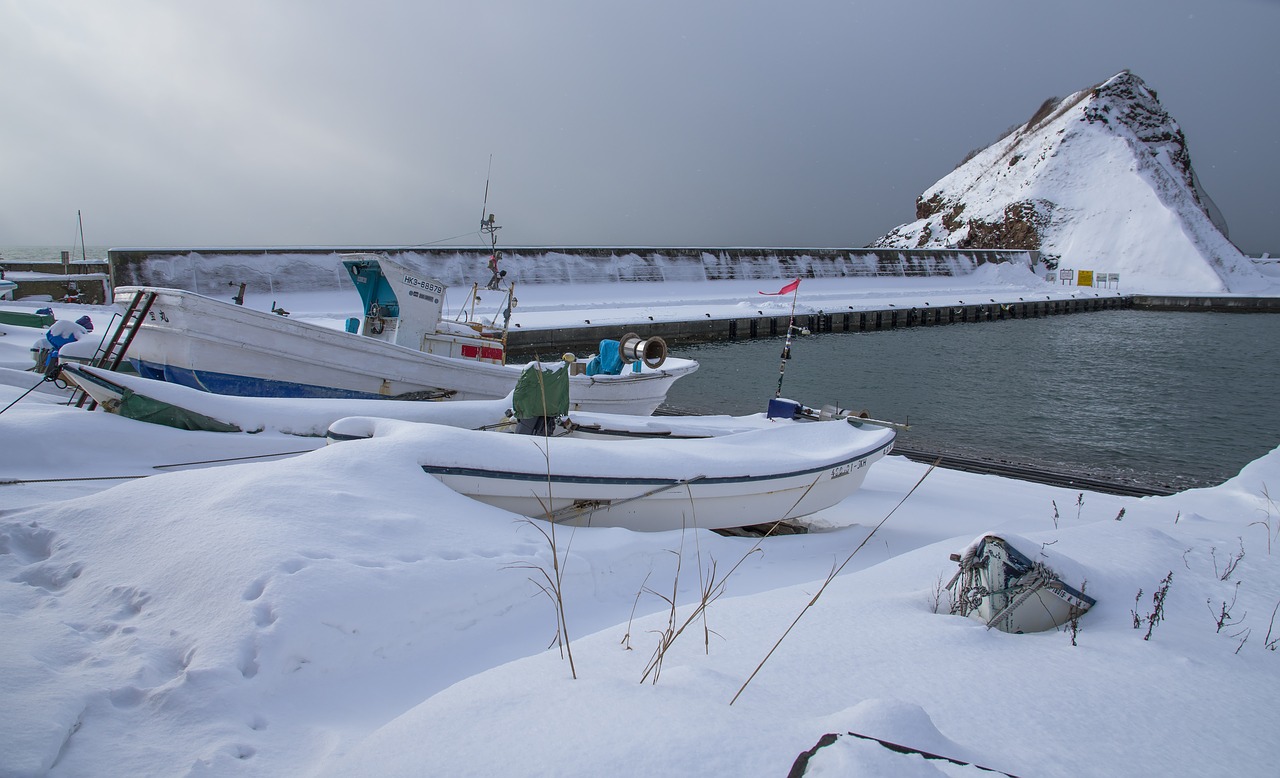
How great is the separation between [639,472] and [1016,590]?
9.06 feet

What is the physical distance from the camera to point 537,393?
6.53m

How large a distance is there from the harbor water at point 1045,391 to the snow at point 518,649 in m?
8.05

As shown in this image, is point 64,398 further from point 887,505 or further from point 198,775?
point 887,505

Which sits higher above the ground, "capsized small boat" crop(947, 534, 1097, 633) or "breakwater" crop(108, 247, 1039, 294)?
"breakwater" crop(108, 247, 1039, 294)

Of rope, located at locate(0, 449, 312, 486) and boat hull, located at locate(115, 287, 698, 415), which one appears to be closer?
rope, located at locate(0, 449, 312, 486)

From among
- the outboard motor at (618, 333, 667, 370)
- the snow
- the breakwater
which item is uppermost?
the breakwater

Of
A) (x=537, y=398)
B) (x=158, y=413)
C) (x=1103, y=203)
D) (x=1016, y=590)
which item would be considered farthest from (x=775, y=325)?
(x=1103, y=203)

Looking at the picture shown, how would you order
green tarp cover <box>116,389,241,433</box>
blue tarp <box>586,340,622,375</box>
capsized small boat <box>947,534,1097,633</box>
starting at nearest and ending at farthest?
capsized small boat <box>947,534,1097,633</box> → green tarp cover <box>116,389,241,433</box> → blue tarp <box>586,340,622,375</box>

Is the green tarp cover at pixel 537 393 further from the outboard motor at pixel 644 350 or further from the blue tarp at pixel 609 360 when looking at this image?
the blue tarp at pixel 609 360

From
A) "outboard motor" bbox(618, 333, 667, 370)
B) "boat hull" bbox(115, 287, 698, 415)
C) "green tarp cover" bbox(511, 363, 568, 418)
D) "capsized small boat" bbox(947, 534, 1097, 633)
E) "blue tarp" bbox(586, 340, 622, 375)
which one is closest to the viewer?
"capsized small boat" bbox(947, 534, 1097, 633)

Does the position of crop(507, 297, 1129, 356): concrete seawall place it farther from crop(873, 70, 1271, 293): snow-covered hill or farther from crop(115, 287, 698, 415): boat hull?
crop(873, 70, 1271, 293): snow-covered hill

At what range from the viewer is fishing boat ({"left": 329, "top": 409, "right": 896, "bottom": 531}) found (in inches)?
193

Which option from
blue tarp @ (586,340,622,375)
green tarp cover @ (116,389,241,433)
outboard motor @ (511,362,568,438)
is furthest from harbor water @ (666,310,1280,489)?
green tarp cover @ (116,389,241,433)

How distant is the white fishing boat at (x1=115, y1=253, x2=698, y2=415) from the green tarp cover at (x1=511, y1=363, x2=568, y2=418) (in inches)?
157
